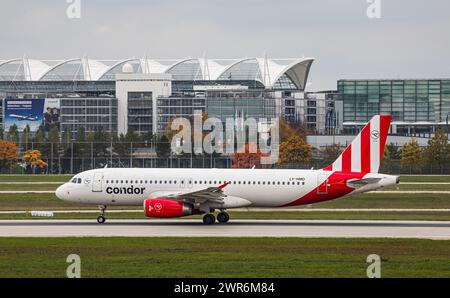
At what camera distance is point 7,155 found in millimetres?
143875

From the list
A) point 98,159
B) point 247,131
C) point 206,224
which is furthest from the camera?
point 247,131

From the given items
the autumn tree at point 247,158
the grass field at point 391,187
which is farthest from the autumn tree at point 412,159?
the grass field at point 391,187

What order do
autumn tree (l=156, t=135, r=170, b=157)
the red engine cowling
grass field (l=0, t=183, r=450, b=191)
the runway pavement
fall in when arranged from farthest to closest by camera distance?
1. autumn tree (l=156, t=135, r=170, b=157)
2. grass field (l=0, t=183, r=450, b=191)
3. the red engine cowling
4. the runway pavement

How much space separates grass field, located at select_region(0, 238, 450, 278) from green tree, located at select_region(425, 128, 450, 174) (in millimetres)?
93520

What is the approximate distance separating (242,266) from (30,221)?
72.3 feet

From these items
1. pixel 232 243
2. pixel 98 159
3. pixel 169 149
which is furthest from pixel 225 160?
pixel 232 243

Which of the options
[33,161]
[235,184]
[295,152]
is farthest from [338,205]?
[33,161]

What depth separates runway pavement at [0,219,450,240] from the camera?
46.2 m

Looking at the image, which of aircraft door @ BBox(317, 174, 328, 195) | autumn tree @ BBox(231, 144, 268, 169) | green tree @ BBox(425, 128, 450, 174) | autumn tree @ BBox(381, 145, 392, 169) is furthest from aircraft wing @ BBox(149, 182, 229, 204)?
green tree @ BBox(425, 128, 450, 174)

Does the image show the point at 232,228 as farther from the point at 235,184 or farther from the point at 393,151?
the point at 393,151

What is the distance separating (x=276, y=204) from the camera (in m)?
54.8

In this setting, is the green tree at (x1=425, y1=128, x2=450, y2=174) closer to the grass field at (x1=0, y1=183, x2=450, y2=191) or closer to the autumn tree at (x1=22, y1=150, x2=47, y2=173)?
the grass field at (x1=0, y1=183, x2=450, y2=191)

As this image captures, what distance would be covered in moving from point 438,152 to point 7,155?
198 ft
